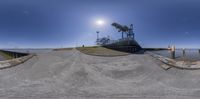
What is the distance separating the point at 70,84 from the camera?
23.5ft

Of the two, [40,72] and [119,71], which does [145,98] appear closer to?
[119,71]

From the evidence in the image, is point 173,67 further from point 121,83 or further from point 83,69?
point 83,69

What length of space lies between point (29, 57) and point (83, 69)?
301cm

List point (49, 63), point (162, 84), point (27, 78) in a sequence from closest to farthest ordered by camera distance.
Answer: point (162, 84) → point (27, 78) → point (49, 63)

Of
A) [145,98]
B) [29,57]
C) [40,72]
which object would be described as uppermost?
[29,57]

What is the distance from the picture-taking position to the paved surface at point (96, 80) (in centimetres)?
627

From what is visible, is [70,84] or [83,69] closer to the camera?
[70,84]

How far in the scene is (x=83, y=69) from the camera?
8.24 m

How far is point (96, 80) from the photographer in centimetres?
743

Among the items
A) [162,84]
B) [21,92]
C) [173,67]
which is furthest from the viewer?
[173,67]

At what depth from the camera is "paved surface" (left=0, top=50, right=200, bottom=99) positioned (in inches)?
247

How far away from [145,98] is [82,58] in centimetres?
436

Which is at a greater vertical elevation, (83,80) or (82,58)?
(82,58)

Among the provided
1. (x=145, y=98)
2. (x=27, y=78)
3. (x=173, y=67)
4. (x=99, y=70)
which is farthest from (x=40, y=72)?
(x=173, y=67)
